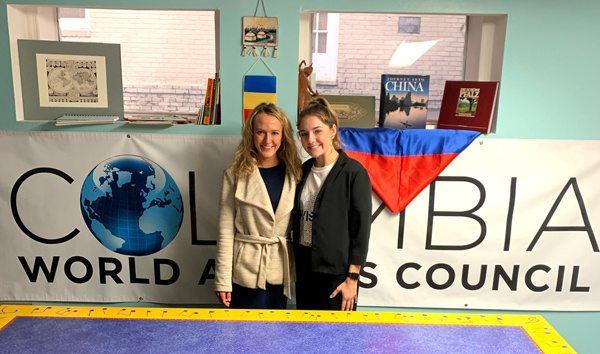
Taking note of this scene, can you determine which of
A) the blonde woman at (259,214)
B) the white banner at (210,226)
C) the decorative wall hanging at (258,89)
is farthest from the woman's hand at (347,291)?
the decorative wall hanging at (258,89)

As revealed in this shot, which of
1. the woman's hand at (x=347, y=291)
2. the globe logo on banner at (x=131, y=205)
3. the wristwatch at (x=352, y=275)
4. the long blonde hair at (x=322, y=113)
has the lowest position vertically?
the woman's hand at (x=347, y=291)

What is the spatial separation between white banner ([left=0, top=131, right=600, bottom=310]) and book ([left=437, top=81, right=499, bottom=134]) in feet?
0.38

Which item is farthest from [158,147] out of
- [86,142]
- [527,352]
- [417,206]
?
[527,352]

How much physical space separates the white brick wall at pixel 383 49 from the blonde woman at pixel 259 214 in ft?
2.50

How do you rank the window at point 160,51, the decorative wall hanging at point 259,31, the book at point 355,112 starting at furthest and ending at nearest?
1. the window at point 160,51
2. the book at point 355,112
3. the decorative wall hanging at point 259,31

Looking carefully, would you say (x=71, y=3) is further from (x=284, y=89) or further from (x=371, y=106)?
(x=371, y=106)

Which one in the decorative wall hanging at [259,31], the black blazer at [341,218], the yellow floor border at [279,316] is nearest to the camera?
the yellow floor border at [279,316]

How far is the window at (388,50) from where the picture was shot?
2.33 metres

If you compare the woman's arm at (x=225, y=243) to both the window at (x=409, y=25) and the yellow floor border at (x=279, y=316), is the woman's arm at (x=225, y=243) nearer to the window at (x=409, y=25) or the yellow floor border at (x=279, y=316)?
the yellow floor border at (x=279, y=316)

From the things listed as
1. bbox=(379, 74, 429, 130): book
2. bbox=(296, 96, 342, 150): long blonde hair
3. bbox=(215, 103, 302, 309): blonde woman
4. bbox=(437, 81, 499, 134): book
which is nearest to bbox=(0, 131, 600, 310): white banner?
bbox=(437, 81, 499, 134): book

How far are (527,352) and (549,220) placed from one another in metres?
1.15

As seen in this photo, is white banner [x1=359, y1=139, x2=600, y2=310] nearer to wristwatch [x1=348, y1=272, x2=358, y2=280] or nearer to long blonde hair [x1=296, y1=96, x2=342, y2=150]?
wristwatch [x1=348, y1=272, x2=358, y2=280]

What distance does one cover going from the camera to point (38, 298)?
2.21 meters

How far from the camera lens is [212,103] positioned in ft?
6.82
